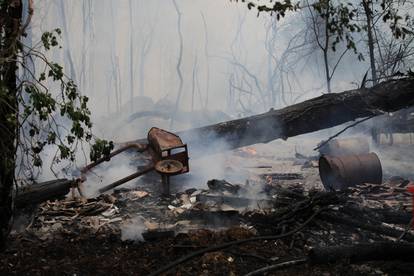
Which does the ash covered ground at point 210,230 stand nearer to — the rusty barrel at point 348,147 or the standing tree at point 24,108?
the standing tree at point 24,108

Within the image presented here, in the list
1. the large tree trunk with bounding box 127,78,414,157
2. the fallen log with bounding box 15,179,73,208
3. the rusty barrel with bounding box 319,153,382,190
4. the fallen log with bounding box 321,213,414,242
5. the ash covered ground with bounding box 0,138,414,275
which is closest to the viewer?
the ash covered ground with bounding box 0,138,414,275

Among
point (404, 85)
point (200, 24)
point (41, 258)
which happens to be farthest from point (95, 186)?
point (200, 24)

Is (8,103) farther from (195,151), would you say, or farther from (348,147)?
(348,147)

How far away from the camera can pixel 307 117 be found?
8.23 metres

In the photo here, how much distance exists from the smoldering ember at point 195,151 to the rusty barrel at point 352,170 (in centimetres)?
2

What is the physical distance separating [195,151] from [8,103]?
5873 millimetres

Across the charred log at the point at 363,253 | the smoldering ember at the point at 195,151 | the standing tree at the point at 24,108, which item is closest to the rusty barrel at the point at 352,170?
the smoldering ember at the point at 195,151

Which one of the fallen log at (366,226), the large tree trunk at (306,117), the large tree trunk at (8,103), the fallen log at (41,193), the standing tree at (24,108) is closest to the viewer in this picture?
the standing tree at (24,108)

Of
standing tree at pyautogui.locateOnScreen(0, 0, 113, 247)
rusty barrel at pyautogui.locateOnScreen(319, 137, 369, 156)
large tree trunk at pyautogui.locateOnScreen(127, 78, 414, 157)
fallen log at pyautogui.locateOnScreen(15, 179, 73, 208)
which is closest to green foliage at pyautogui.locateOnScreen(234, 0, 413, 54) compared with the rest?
large tree trunk at pyautogui.locateOnScreen(127, 78, 414, 157)

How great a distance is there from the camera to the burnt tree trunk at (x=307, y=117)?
300 inches

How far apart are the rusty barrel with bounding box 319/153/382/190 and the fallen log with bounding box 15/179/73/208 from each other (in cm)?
487

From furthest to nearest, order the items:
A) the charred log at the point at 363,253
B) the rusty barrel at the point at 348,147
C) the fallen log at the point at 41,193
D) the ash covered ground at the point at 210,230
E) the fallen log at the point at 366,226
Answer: the rusty barrel at the point at 348,147 → the fallen log at the point at 41,193 → the fallen log at the point at 366,226 → the ash covered ground at the point at 210,230 → the charred log at the point at 363,253

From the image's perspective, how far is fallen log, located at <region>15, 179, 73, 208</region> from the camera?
19.2 feet

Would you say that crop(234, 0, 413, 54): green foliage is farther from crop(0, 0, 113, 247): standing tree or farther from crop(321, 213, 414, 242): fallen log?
crop(321, 213, 414, 242): fallen log
